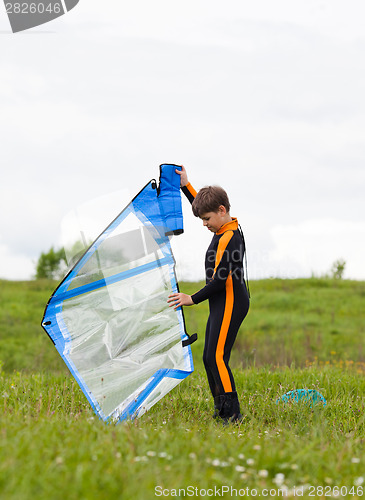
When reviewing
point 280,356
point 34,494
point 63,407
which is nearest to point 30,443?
point 34,494

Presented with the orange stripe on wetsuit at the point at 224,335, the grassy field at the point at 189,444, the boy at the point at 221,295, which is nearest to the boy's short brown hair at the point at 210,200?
the boy at the point at 221,295

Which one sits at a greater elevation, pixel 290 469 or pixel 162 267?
pixel 162 267

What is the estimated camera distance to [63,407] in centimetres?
484

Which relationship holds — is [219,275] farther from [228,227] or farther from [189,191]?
[189,191]

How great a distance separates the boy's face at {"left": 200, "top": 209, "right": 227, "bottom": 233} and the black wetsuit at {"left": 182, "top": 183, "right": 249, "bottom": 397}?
0.23 ft

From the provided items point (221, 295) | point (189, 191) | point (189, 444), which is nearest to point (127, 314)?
point (221, 295)

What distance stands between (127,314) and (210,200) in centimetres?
132

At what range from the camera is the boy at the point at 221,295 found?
4.64 m

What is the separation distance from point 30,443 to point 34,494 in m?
0.51

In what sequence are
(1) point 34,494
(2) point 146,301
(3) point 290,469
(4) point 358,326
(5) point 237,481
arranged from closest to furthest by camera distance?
(1) point 34,494 → (5) point 237,481 → (3) point 290,469 → (2) point 146,301 → (4) point 358,326

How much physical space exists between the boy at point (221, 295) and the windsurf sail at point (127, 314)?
25 centimetres

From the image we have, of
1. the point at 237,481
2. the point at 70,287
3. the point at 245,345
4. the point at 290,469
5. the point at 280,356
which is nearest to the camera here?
the point at 237,481

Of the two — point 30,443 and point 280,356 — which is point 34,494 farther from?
point 280,356

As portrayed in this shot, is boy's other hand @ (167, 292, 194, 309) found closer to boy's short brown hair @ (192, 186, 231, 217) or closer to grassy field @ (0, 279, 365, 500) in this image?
boy's short brown hair @ (192, 186, 231, 217)
